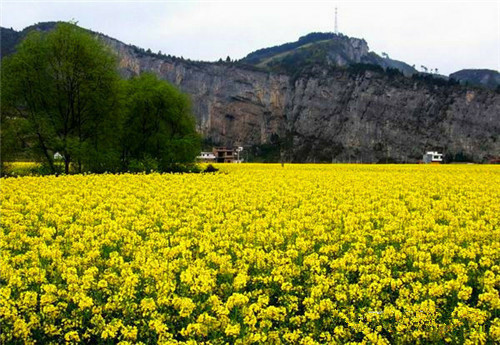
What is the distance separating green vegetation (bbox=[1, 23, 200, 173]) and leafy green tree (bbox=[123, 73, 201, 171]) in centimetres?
28

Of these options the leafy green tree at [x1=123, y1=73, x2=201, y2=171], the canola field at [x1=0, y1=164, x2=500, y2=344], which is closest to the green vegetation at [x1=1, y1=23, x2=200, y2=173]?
the leafy green tree at [x1=123, y1=73, x2=201, y2=171]

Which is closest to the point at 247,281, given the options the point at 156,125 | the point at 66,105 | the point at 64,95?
the point at 64,95

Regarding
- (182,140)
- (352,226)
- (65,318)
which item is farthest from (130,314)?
(182,140)

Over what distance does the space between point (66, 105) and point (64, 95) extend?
1.13 meters

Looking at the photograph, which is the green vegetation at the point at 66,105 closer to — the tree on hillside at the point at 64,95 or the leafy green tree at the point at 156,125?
the tree on hillside at the point at 64,95

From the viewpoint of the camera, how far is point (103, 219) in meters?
13.0

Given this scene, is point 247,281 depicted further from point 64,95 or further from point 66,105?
point 66,105

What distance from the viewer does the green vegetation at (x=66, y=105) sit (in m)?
36.0

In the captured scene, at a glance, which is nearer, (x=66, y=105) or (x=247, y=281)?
(x=247, y=281)

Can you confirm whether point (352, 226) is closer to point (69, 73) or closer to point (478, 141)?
point (69, 73)

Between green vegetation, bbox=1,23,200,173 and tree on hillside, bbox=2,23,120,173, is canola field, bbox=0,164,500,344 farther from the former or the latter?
tree on hillside, bbox=2,23,120,173

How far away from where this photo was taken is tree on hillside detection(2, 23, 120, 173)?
36156 mm

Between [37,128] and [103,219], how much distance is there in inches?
1061

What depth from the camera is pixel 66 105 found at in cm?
4053
